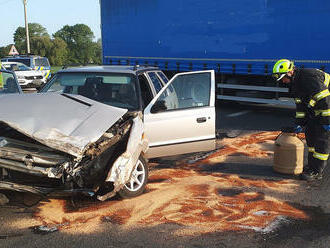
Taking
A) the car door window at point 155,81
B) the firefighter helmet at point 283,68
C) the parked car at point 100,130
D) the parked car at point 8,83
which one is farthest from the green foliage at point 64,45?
the firefighter helmet at point 283,68

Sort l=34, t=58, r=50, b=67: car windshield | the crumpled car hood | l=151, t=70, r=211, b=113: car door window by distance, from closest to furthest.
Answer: the crumpled car hood, l=151, t=70, r=211, b=113: car door window, l=34, t=58, r=50, b=67: car windshield

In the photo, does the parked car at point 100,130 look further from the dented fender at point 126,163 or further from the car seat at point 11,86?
the car seat at point 11,86

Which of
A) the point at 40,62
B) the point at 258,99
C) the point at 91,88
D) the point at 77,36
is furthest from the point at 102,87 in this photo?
the point at 77,36

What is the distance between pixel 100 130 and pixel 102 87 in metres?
1.87

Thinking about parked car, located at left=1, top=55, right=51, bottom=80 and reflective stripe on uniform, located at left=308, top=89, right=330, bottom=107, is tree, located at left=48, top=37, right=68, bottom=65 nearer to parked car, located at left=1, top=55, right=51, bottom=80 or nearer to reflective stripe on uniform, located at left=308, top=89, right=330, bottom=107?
parked car, located at left=1, top=55, right=51, bottom=80

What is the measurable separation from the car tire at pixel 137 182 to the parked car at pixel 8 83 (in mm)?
3311

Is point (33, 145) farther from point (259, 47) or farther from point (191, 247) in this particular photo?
point (259, 47)

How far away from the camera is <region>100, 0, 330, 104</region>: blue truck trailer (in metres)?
10.2

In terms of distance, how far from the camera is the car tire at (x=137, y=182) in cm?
484

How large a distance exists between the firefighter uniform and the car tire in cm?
246

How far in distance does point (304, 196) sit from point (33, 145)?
3316mm

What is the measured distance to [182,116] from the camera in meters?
5.90

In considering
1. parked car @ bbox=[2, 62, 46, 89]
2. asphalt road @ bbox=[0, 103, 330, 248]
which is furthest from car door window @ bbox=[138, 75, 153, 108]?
parked car @ bbox=[2, 62, 46, 89]

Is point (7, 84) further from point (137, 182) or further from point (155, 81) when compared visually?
point (137, 182)
